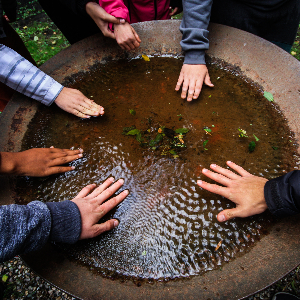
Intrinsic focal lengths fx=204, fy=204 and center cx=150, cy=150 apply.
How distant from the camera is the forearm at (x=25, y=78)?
1435mm

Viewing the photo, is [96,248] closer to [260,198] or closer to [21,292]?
[260,198]

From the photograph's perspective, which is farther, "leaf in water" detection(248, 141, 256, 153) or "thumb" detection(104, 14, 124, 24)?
"thumb" detection(104, 14, 124, 24)

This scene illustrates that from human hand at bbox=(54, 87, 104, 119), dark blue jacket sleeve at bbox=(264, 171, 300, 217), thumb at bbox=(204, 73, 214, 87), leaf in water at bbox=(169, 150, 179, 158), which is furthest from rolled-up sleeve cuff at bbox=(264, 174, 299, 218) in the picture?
human hand at bbox=(54, 87, 104, 119)

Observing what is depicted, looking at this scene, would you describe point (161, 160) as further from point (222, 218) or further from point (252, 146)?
point (252, 146)

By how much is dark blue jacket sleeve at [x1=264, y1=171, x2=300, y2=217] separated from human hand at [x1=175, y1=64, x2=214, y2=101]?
34.0 inches

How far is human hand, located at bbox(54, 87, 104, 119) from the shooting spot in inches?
59.6

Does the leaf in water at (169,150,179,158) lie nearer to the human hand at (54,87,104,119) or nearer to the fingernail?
the fingernail

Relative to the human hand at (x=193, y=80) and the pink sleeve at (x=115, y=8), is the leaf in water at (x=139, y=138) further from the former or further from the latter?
the pink sleeve at (x=115, y=8)

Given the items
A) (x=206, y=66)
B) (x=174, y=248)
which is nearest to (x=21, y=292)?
(x=174, y=248)

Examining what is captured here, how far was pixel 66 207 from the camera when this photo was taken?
1.07 meters

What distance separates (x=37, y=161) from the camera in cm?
125

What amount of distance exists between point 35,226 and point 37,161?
1.49 ft

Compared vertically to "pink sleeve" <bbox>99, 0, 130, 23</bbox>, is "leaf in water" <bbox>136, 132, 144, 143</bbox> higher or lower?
lower

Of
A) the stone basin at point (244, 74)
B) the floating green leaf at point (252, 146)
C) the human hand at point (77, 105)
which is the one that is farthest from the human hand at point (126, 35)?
the floating green leaf at point (252, 146)
